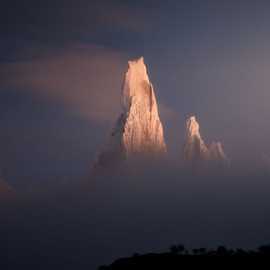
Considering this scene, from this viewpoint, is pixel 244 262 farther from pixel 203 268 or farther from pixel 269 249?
pixel 269 249

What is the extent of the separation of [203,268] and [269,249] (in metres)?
43.9

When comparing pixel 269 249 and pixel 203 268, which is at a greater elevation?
pixel 269 249

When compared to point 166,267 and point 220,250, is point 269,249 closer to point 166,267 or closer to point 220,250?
point 220,250

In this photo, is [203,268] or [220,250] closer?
[203,268]

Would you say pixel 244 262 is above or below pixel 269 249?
below

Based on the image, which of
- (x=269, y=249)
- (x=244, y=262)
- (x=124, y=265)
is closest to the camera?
(x=244, y=262)

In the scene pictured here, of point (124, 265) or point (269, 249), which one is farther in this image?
point (269, 249)

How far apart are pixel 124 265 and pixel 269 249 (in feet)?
182

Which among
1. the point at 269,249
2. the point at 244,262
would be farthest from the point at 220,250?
the point at 244,262

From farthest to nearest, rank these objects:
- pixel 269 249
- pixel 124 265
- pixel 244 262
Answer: pixel 269 249, pixel 124 265, pixel 244 262

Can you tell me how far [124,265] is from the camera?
146m

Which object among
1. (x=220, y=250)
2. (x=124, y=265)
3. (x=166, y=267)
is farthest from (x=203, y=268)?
(x=220, y=250)

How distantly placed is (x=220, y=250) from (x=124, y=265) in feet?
152

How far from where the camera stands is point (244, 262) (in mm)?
136125
